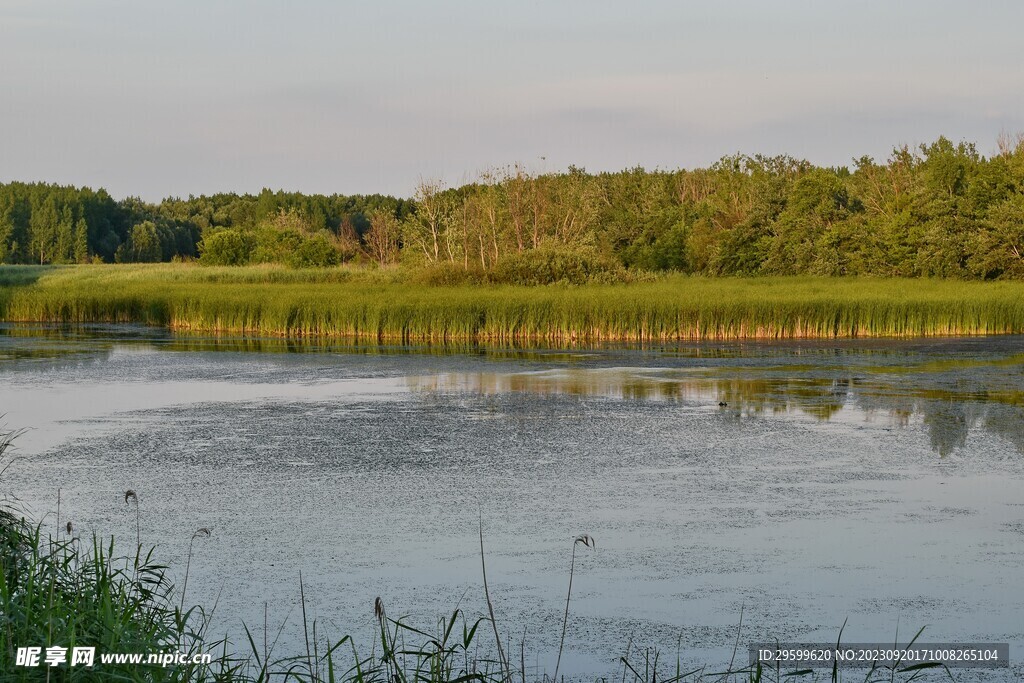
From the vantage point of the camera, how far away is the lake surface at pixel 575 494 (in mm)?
4320

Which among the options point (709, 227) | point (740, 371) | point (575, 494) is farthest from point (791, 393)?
point (709, 227)

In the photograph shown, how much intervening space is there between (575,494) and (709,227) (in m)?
37.5

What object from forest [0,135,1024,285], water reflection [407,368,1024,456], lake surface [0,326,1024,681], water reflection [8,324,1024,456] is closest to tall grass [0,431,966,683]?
lake surface [0,326,1024,681]

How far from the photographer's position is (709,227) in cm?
4284

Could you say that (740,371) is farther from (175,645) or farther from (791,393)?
(175,645)

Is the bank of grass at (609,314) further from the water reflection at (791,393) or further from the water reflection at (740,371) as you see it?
the water reflection at (791,393)

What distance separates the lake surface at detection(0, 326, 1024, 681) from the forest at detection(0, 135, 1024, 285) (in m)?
16.6

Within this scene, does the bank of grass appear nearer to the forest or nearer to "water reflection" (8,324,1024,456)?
"water reflection" (8,324,1024,456)

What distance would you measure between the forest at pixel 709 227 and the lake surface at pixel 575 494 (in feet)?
54.4

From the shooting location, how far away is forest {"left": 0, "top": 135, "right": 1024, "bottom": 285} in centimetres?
2944

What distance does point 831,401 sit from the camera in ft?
33.7

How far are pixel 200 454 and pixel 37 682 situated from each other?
4.94 m

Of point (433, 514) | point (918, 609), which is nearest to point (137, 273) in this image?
point (433, 514)

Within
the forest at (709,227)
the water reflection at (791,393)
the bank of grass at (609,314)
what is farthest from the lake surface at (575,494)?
the forest at (709,227)
